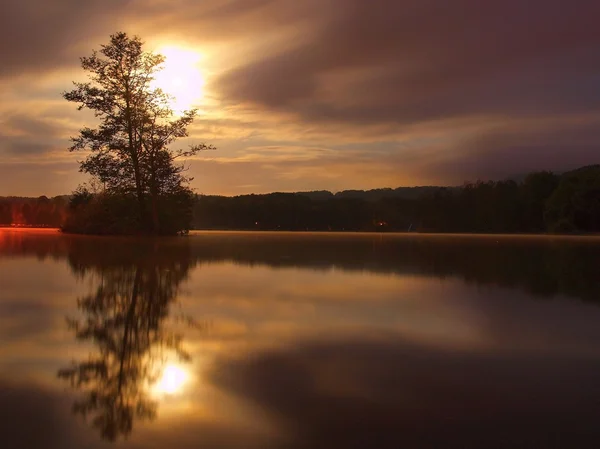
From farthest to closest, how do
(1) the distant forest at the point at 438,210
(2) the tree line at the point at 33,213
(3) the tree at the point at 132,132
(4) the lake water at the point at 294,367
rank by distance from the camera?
1. (1) the distant forest at the point at 438,210
2. (2) the tree line at the point at 33,213
3. (3) the tree at the point at 132,132
4. (4) the lake water at the point at 294,367

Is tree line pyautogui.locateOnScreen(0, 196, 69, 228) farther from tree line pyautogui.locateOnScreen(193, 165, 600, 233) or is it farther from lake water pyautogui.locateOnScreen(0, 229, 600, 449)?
lake water pyautogui.locateOnScreen(0, 229, 600, 449)

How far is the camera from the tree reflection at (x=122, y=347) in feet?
11.1

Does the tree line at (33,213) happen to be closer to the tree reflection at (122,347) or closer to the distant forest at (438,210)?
the distant forest at (438,210)

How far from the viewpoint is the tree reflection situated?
11.1ft

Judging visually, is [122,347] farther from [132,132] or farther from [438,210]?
[438,210]

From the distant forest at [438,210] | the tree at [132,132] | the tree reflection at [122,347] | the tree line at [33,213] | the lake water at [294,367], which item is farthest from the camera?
the distant forest at [438,210]

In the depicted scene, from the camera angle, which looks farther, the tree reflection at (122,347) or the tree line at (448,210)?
→ the tree line at (448,210)

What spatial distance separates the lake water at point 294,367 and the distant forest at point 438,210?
5806 centimetres

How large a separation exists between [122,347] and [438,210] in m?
98.1

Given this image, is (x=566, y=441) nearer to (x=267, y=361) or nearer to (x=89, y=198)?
(x=267, y=361)

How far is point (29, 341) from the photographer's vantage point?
517cm

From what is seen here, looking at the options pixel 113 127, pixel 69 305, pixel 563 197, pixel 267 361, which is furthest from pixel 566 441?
pixel 563 197

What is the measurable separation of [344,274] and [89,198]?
77.8ft

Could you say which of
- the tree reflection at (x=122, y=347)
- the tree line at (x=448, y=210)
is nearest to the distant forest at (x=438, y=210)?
the tree line at (x=448, y=210)
